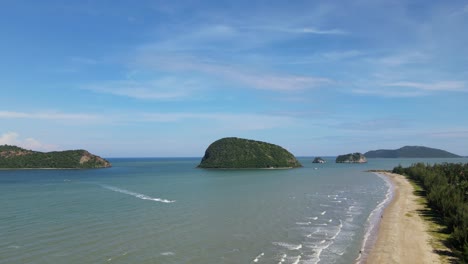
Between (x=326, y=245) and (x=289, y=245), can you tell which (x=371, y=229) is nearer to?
(x=326, y=245)

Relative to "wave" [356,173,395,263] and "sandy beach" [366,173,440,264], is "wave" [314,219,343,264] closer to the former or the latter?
"wave" [356,173,395,263]

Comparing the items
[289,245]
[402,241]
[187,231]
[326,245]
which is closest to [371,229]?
[402,241]

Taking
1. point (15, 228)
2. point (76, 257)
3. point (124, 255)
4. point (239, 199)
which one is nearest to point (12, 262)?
point (76, 257)

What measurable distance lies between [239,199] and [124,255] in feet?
124

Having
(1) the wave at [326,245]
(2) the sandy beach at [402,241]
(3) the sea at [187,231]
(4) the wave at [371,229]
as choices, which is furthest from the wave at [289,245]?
(2) the sandy beach at [402,241]

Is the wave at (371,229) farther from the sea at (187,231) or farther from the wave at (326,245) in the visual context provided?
the wave at (326,245)

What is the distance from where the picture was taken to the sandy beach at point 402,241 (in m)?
28.3

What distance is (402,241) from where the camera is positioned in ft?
109

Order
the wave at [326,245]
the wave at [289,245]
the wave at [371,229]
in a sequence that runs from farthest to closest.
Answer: the wave at [289,245] < the wave at [371,229] < the wave at [326,245]

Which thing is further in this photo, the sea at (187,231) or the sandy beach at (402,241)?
the sea at (187,231)

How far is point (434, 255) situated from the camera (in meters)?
29.0

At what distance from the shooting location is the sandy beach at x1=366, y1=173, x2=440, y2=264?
2834cm

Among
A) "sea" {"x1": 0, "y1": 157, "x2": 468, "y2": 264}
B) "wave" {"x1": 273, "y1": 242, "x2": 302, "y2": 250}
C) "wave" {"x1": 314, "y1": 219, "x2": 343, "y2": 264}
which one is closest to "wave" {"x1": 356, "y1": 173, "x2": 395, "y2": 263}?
"sea" {"x1": 0, "y1": 157, "x2": 468, "y2": 264}

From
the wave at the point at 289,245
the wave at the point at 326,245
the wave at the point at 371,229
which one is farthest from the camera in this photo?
the wave at the point at 289,245
